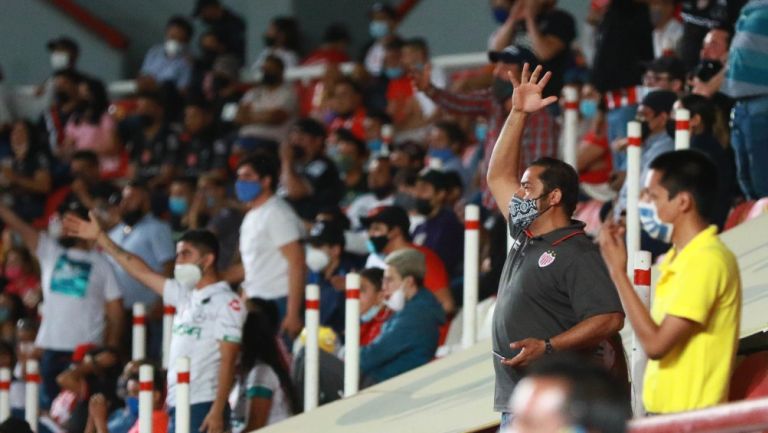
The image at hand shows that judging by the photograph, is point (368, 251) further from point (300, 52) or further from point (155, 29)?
point (155, 29)

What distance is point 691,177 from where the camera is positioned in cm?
591

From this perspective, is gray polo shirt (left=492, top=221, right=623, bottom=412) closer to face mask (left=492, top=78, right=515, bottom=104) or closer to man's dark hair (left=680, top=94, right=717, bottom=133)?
man's dark hair (left=680, top=94, right=717, bottom=133)

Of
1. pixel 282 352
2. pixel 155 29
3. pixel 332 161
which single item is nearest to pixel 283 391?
pixel 282 352

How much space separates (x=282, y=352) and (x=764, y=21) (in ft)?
9.58

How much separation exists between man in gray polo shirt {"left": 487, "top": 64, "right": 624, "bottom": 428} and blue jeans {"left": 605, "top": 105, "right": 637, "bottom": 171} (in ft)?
12.9

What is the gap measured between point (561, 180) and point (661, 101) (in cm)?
324

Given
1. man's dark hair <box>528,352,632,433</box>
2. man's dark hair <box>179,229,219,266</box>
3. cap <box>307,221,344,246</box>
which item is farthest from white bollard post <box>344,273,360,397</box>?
man's dark hair <box>528,352,632,433</box>

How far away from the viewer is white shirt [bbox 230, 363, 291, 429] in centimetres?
916

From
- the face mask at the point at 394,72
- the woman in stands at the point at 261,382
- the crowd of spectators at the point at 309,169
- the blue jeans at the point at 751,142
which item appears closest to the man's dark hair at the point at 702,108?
the crowd of spectators at the point at 309,169

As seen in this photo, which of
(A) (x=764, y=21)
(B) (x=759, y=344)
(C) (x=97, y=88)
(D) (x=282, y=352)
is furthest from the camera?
(C) (x=97, y=88)

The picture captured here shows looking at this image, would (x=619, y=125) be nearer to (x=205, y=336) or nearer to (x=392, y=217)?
(x=392, y=217)

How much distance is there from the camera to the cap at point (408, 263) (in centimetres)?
934

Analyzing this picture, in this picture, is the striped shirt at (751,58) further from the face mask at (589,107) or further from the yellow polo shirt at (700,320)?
the yellow polo shirt at (700,320)

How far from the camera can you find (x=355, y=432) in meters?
8.01
